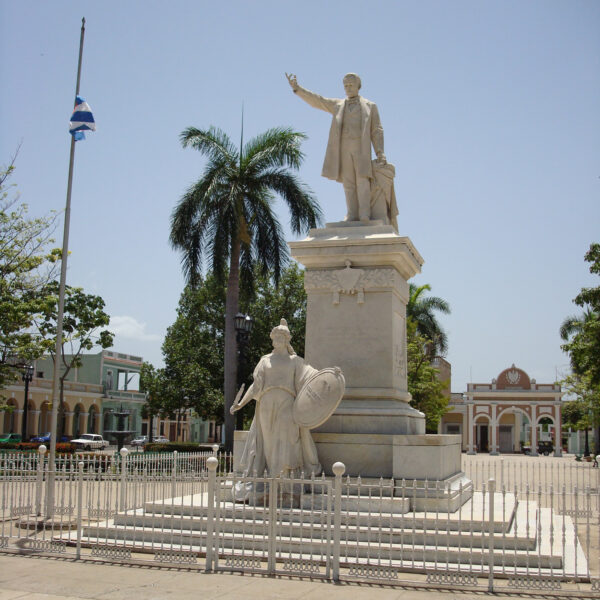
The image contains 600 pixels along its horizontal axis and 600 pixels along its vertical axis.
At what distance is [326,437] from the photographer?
971cm

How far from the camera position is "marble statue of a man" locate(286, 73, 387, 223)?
11.3 m

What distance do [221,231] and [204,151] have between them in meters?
2.82

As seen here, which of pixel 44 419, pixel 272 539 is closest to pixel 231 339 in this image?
pixel 272 539

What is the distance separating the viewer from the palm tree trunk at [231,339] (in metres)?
22.4

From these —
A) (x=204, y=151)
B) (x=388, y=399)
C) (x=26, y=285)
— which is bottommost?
(x=388, y=399)

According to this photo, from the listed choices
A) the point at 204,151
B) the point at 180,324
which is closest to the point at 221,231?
the point at 204,151

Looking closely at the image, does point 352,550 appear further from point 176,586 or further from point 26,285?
point 26,285

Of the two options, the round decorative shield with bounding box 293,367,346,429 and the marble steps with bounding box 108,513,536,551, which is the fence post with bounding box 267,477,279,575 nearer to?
the marble steps with bounding box 108,513,536,551

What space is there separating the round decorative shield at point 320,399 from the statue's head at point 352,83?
4.74 m

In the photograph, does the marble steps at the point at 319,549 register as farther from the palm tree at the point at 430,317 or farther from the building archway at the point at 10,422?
the building archway at the point at 10,422

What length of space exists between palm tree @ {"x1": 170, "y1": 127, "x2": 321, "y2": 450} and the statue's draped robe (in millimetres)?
13892

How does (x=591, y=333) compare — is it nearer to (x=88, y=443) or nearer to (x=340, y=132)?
(x=340, y=132)

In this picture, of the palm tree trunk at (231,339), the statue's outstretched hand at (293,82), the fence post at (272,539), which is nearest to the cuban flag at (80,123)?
the statue's outstretched hand at (293,82)

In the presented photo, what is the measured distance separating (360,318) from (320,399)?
177 centimetres
